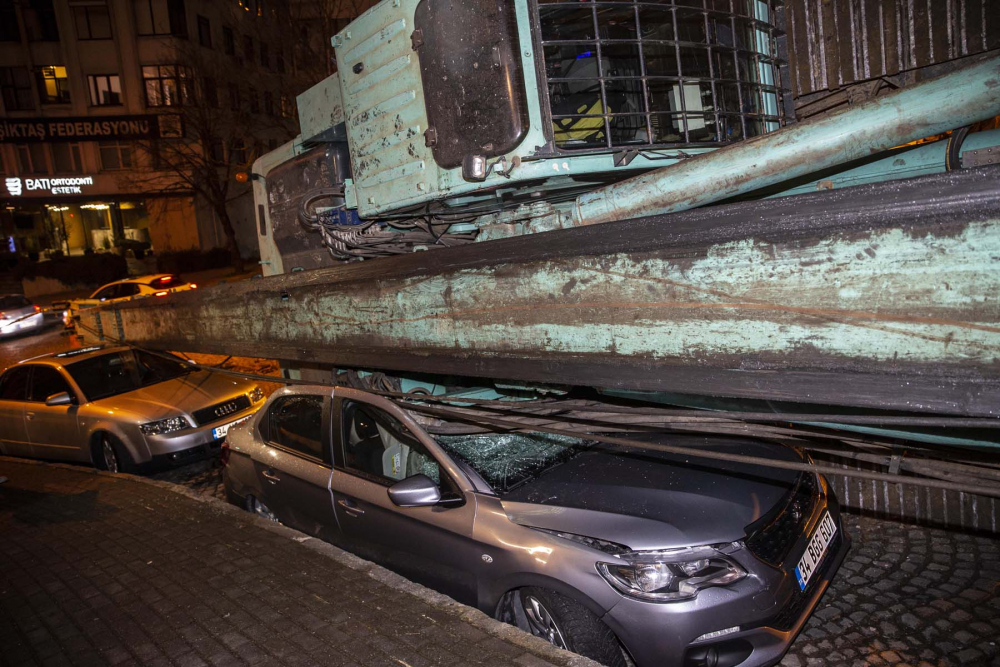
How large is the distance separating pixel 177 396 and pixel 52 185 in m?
34.8

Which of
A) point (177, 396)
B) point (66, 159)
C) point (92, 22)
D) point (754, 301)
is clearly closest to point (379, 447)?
point (754, 301)

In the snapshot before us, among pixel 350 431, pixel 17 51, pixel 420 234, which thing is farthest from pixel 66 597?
pixel 17 51

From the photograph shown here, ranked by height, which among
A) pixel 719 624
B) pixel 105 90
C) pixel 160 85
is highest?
pixel 105 90

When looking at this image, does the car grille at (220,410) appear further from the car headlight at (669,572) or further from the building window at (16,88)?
the building window at (16,88)

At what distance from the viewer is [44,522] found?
588 centimetres

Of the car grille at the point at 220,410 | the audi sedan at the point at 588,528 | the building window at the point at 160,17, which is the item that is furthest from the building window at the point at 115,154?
the audi sedan at the point at 588,528

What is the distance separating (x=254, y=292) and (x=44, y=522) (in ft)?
9.24

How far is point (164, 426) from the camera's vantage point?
756 cm

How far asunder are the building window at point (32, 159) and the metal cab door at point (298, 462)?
127ft

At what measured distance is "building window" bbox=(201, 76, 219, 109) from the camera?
89.6ft

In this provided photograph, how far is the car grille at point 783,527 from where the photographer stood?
3.37 meters

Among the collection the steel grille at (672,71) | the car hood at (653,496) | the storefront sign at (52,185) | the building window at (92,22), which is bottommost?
the car hood at (653,496)

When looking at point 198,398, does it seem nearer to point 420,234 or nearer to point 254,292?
point 254,292

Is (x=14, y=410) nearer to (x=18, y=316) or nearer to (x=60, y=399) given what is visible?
(x=60, y=399)
